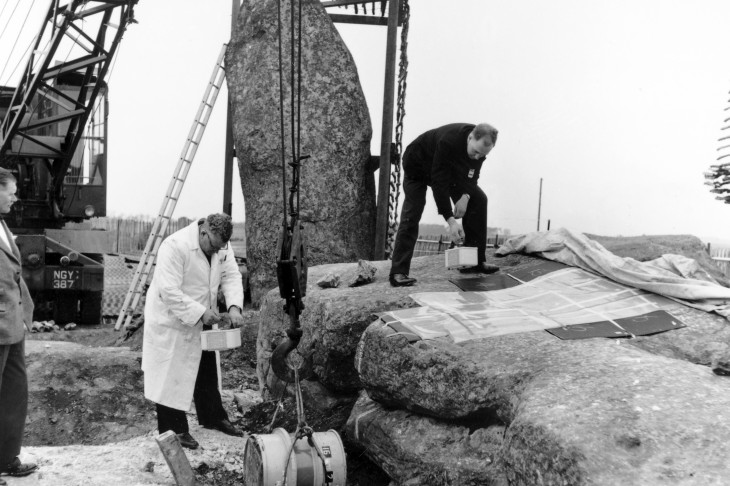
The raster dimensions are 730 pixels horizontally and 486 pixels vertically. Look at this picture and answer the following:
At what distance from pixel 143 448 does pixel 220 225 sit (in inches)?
62.0

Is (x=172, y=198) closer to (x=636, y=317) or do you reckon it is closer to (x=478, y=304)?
(x=478, y=304)

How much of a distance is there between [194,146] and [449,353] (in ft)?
24.4

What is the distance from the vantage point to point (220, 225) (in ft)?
15.6

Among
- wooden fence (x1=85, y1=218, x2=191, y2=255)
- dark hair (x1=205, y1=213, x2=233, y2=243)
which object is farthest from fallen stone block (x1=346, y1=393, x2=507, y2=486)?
wooden fence (x1=85, y1=218, x2=191, y2=255)

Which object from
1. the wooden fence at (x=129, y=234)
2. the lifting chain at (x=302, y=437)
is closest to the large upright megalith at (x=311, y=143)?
the lifting chain at (x=302, y=437)

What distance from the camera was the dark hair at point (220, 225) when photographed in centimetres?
476

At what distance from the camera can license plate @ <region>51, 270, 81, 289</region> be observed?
32.2ft

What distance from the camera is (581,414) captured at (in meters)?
2.90

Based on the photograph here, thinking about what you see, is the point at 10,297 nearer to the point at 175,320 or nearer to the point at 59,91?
the point at 175,320

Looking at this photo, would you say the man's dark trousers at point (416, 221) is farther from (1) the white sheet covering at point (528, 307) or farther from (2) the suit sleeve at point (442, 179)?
(1) the white sheet covering at point (528, 307)

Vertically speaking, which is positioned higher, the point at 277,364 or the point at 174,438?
the point at 277,364

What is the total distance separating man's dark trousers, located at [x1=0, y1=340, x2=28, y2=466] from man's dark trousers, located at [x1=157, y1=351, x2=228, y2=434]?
0.91 metres

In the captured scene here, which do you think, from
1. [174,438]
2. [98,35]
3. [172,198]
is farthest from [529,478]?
[98,35]

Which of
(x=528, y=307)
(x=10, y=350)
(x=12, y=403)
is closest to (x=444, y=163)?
(x=528, y=307)
